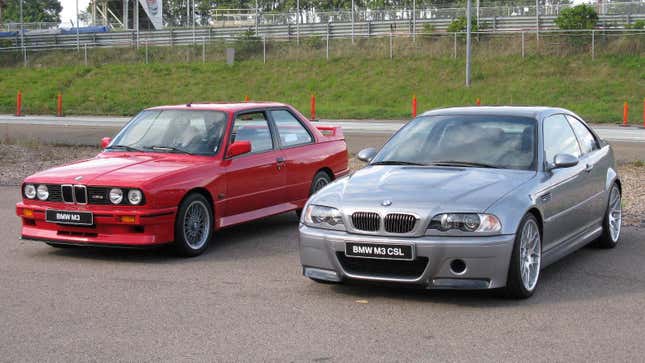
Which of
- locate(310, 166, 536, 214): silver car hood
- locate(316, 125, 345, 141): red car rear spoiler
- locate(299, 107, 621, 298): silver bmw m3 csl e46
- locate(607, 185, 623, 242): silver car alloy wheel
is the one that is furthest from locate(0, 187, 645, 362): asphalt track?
locate(316, 125, 345, 141): red car rear spoiler

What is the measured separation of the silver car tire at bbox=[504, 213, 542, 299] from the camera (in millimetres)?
7172

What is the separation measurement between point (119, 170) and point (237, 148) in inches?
50.7

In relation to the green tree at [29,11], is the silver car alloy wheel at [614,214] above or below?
below

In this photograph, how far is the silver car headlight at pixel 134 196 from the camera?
891 cm

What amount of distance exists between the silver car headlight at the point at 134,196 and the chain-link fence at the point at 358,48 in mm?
39088

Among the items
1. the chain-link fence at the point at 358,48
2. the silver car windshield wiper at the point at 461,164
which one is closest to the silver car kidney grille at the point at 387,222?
the silver car windshield wiper at the point at 461,164

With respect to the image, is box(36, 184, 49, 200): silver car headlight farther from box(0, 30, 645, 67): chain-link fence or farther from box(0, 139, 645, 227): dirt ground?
box(0, 30, 645, 67): chain-link fence

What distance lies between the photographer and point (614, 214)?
9.89 meters

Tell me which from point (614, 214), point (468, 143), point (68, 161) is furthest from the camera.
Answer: point (68, 161)

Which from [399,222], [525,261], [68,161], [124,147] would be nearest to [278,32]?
[68,161]

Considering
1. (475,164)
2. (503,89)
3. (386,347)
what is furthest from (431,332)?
(503,89)

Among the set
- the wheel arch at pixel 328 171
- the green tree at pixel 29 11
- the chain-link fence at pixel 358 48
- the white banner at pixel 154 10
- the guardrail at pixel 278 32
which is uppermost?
the green tree at pixel 29 11

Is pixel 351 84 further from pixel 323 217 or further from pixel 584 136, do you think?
pixel 323 217

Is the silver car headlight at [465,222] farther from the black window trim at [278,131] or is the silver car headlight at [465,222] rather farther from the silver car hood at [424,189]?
the black window trim at [278,131]
